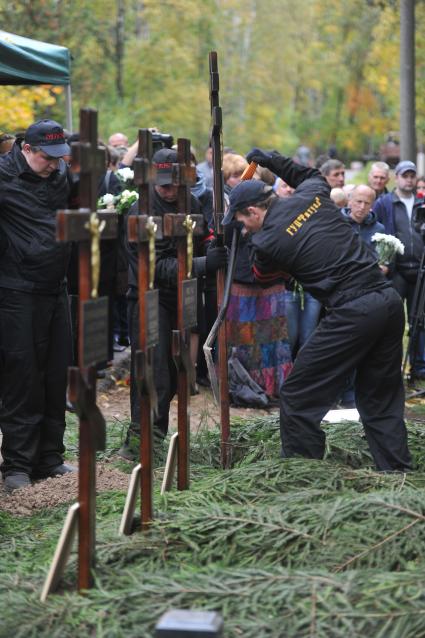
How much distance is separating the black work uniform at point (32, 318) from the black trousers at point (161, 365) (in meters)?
Result: 0.49

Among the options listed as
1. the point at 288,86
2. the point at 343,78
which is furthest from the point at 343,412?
the point at 288,86

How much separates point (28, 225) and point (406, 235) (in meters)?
5.25

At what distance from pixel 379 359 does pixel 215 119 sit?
5.80 feet

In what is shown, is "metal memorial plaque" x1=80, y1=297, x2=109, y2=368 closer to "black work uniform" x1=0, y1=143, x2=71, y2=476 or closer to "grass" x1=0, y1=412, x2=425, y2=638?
"grass" x1=0, y1=412, x2=425, y2=638

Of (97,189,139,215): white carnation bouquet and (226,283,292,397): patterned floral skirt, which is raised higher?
(97,189,139,215): white carnation bouquet

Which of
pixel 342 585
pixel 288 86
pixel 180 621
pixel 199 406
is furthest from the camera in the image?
pixel 288 86

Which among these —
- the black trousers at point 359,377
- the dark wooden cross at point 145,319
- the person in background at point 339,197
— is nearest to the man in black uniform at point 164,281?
the black trousers at point 359,377

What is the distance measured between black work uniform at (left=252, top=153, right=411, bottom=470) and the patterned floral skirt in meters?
3.11

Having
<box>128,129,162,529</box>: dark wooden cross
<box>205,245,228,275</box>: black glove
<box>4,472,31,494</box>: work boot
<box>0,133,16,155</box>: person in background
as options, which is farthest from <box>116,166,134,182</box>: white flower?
<box>128,129,162,529</box>: dark wooden cross

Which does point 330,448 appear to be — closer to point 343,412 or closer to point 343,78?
→ point 343,412

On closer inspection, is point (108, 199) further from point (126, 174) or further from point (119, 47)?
point (119, 47)

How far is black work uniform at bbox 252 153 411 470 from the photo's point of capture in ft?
20.2

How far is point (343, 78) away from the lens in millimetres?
48250

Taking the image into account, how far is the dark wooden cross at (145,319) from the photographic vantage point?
5051mm
